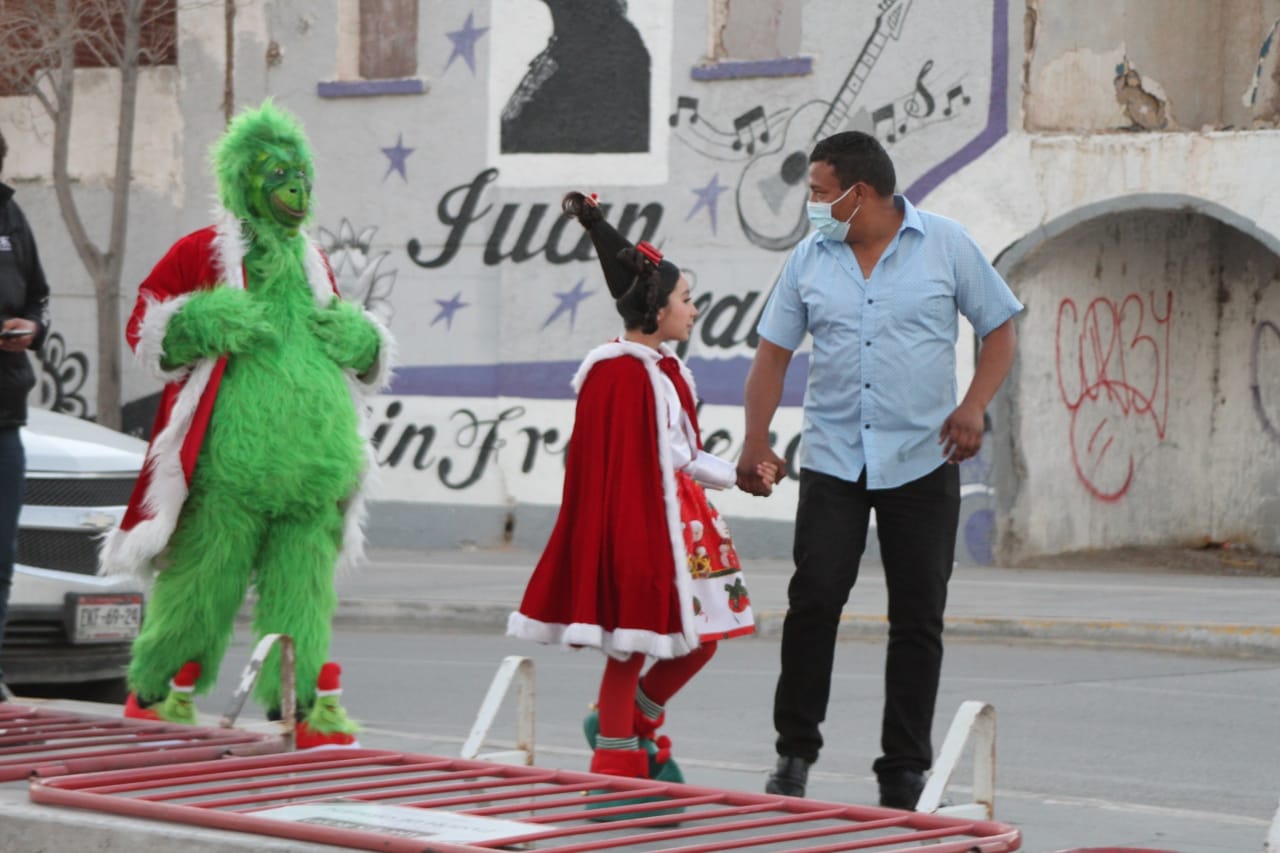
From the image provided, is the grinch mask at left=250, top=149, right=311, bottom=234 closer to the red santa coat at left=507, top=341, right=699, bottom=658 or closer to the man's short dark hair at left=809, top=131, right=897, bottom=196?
the red santa coat at left=507, top=341, right=699, bottom=658

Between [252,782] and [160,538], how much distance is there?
158cm

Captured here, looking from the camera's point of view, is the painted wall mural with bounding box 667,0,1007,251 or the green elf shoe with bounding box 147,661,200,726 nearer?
the green elf shoe with bounding box 147,661,200,726

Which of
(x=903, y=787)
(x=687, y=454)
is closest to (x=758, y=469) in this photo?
(x=687, y=454)

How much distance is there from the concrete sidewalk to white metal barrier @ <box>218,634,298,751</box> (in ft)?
21.0

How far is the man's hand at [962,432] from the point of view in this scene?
20.3 feet

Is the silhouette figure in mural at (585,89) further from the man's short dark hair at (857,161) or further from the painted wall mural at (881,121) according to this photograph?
the man's short dark hair at (857,161)

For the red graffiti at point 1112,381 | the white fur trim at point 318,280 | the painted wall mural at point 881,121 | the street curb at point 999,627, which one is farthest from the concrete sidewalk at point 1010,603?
the white fur trim at point 318,280

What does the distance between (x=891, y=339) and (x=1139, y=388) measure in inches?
471

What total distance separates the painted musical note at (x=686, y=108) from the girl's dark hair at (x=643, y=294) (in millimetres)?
11462

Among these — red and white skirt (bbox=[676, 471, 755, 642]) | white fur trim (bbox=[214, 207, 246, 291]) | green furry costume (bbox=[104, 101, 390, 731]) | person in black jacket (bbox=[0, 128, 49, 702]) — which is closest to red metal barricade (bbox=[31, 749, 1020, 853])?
red and white skirt (bbox=[676, 471, 755, 642])

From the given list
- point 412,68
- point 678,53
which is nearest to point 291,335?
point 678,53

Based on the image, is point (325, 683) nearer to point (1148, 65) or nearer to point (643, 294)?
point (643, 294)

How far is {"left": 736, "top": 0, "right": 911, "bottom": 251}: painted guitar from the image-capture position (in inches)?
676

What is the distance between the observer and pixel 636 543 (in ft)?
20.3
